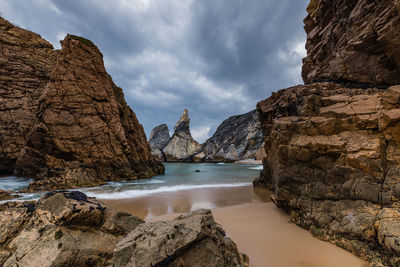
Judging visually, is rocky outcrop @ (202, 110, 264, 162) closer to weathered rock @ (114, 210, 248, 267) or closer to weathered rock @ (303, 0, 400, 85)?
weathered rock @ (303, 0, 400, 85)

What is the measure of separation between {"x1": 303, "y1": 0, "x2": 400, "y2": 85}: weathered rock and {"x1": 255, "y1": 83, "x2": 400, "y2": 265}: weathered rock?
249 cm

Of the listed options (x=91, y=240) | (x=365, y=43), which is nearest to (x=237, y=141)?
(x=365, y=43)

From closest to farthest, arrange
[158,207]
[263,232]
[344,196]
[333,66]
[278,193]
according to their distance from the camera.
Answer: [344,196] < [263,232] < [278,193] < [158,207] < [333,66]

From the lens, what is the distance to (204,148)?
68.6 meters

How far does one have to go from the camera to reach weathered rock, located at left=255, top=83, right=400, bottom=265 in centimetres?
316

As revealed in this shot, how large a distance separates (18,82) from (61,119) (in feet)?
31.3

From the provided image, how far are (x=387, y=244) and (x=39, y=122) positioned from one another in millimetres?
20359

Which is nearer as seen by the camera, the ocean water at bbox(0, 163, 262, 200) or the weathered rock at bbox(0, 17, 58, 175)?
the ocean water at bbox(0, 163, 262, 200)

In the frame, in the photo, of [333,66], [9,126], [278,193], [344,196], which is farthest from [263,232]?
[9,126]

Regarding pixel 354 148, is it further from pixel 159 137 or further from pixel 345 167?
pixel 159 137

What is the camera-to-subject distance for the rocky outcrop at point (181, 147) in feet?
214

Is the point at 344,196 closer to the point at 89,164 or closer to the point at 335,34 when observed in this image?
the point at 335,34

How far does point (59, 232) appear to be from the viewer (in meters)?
2.50

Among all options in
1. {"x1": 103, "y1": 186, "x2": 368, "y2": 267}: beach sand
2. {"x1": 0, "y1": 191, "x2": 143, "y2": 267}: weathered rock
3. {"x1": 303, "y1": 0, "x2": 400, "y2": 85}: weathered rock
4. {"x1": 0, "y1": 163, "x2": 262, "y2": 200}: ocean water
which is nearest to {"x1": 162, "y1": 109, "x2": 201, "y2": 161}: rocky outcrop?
{"x1": 0, "y1": 163, "x2": 262, "y2": 200}: ocean water
